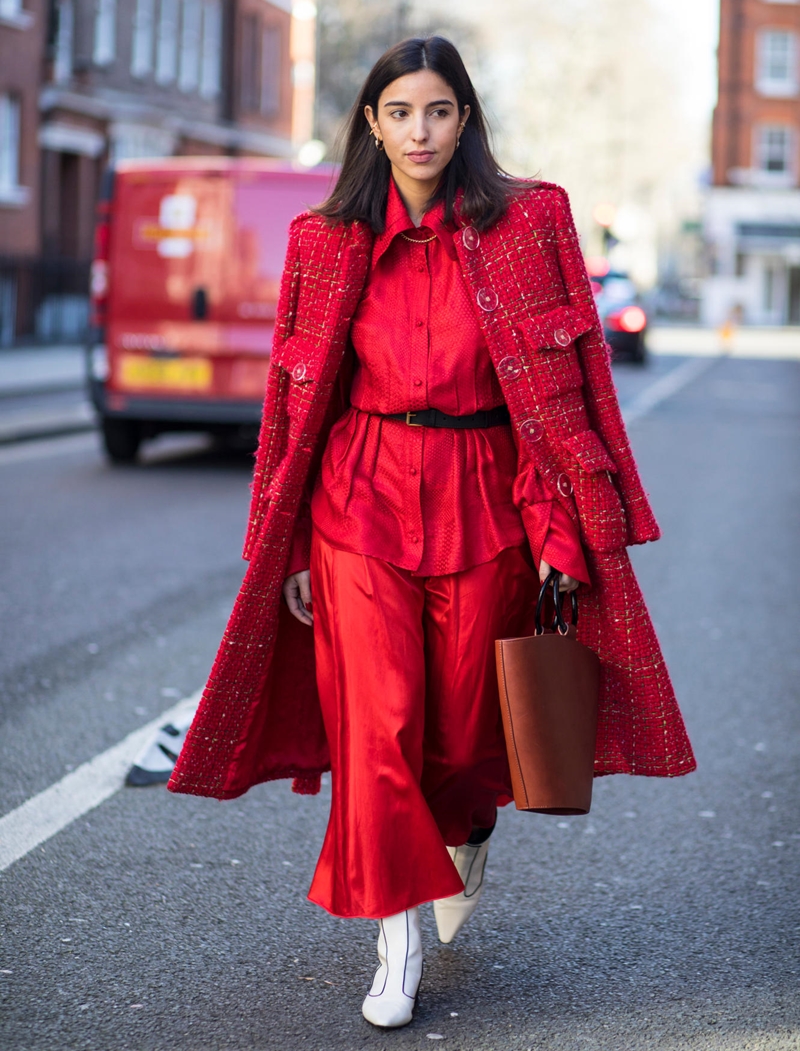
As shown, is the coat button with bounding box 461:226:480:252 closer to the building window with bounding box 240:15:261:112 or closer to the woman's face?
the woman's face

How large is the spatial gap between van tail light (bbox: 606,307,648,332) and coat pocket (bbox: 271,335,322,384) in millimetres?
26214

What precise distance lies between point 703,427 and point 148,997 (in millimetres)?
14995

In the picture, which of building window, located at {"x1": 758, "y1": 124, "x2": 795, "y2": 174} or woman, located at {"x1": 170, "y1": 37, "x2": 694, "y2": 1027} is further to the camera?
building window, located at {"x1": 758, "y1": 124, "x2": 795, "y2": 174}

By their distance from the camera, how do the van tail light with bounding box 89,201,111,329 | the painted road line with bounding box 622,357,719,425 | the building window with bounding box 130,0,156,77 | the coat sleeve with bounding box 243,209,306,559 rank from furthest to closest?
1. the building window with bounding box 130,0,156,77
2. the painted road line with bounding box 622,357,719,425
3. the van tail light with bounding box 89,201,111,329
4. the coat sleeve with bounding box 243,209,306,559

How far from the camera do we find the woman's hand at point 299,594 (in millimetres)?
3230

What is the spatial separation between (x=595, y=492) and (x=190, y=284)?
8.66 metres

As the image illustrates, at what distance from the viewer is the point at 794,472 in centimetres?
1345

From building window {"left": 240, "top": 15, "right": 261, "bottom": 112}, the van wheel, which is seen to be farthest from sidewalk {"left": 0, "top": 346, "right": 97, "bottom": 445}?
building window {"left": 240, "top": 15, "right": 261, "bottom": 112}

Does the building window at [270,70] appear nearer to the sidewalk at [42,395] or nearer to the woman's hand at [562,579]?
the sidewalk at [42,395]

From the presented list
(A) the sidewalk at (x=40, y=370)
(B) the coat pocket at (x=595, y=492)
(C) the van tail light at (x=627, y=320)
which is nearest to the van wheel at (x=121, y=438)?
(A) the sidewalk at (x=40, y=370)

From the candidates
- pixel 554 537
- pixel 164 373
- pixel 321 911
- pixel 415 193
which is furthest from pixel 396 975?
pixel 164 373

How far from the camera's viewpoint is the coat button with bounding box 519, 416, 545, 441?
119 inches

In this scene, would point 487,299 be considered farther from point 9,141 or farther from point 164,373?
point 9,141

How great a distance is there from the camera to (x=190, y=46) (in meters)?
37.4
